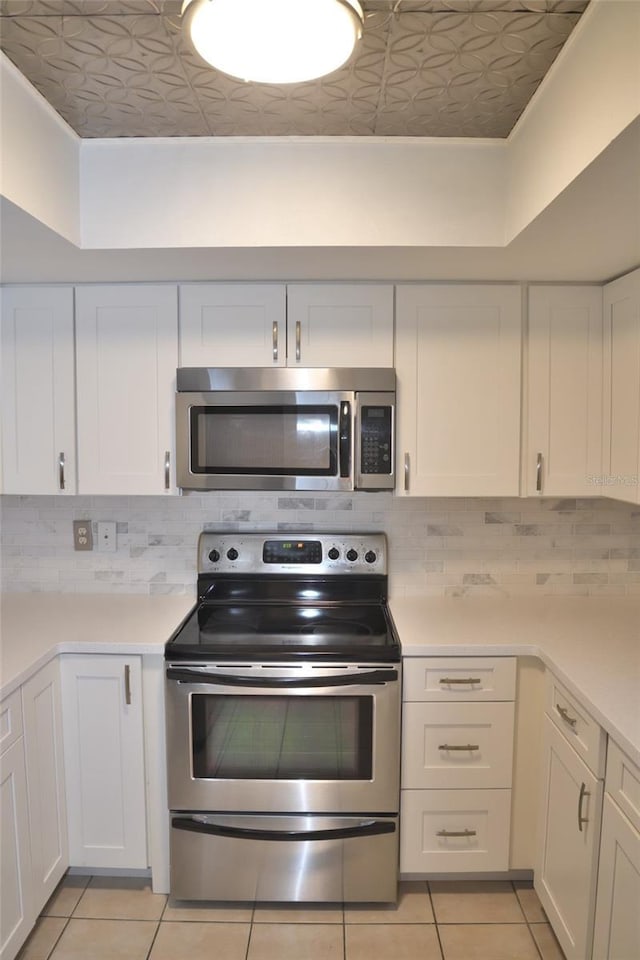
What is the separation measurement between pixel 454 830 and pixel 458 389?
1.49 m

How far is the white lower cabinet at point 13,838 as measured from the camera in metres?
1.58

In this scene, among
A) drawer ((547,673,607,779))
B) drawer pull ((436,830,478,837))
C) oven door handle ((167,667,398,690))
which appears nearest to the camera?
drawer ((547,673,607,779))

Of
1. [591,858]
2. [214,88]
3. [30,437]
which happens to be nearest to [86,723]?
[30,437]

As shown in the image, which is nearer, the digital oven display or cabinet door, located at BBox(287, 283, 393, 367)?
cabinet door, located at BBox(287, 283, 393, 367)

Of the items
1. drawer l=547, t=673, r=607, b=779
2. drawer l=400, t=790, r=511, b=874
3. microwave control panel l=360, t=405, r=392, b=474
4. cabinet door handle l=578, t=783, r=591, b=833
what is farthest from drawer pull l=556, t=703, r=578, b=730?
microwave control panel l=360, t=405, r=392, b=474

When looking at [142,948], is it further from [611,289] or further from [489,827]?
[611,289]

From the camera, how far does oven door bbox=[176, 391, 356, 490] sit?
207cm

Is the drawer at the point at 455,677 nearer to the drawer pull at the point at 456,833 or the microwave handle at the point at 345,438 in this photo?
the drawer pull at the point at 456,833

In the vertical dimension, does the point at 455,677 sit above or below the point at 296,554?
below

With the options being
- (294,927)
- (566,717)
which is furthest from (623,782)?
(294,927)

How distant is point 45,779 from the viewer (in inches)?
71.6

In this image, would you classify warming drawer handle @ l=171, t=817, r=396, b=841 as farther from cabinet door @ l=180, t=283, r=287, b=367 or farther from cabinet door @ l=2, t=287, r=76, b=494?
cabinet door @ l=180, t=283, r=287, b=367

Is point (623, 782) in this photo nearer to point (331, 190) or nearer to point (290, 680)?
point (290, 680)

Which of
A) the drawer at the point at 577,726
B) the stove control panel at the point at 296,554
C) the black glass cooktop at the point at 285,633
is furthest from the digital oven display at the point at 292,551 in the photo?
the drawer at the point at 577,726
